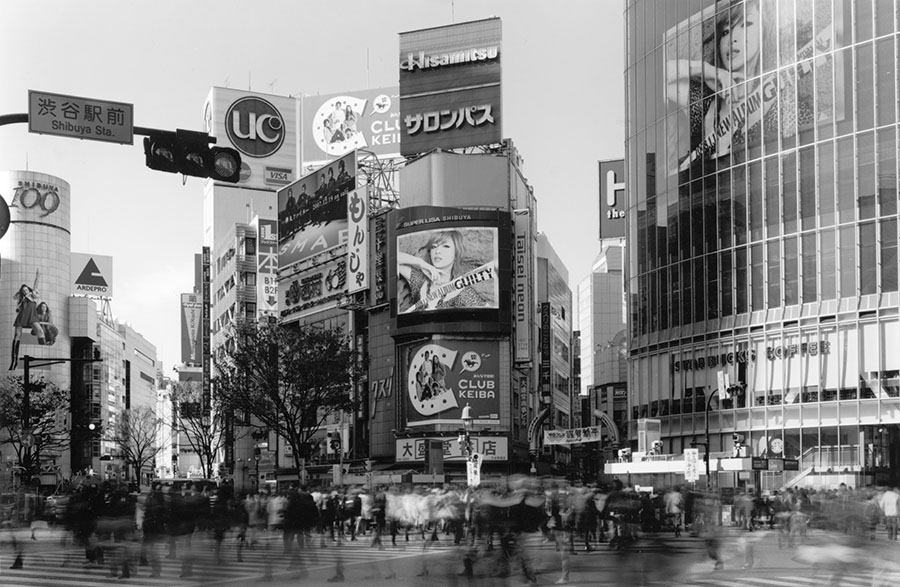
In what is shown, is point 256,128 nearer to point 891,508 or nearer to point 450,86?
point 450,86

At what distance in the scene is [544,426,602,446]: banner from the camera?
2549 inches

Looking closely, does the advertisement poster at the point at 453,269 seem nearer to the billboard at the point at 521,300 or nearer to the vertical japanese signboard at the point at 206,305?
the billboard at the point at 521,300

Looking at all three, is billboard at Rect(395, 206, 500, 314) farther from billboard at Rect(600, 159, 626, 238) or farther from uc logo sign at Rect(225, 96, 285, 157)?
uc logo sign at Rect(225, 96, 285, 157)

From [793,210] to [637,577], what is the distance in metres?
40.4

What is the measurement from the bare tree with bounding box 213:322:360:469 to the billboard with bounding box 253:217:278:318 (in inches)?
1757

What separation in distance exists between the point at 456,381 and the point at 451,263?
8629 mm

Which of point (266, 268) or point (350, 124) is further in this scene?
point (266, 268)

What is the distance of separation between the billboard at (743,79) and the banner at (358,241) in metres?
30.7

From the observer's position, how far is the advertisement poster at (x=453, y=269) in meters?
87.4

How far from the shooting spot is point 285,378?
69.4 metres

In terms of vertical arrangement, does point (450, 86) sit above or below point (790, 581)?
above

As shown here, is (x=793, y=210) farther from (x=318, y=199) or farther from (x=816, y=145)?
(x=318, y=199)

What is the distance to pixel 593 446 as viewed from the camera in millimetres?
124938

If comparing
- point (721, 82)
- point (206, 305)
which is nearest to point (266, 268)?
point (206, 305)
